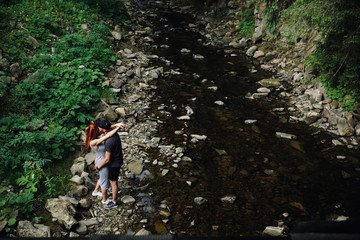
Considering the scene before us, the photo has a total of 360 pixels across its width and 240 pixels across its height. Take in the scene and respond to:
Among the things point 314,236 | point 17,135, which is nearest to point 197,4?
point 17,135

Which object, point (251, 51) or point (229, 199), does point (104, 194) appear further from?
point (251, 51)

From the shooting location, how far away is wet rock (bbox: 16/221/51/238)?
3869 mm

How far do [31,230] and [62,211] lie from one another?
589mm

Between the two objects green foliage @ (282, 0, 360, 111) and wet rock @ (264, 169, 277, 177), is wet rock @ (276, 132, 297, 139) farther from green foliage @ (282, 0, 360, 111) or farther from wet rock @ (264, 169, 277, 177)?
green foliage @ (282, 0, 360, 111)

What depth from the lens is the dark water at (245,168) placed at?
4.90m

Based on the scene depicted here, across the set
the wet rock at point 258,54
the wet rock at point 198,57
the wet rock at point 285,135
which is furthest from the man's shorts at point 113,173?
the wet rock at point 258,54

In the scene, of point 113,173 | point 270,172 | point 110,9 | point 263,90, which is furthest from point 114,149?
point 110,9

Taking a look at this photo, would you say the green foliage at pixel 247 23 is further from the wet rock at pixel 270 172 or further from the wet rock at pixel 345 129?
the wet rock at pixel 270 172

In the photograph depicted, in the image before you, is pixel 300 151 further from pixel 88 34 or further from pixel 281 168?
pixel 88 34

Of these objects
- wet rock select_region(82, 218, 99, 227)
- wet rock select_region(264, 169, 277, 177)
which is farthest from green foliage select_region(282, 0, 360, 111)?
wet rock select_region(82, 218, 99, 227)

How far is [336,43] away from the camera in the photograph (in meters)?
7.49

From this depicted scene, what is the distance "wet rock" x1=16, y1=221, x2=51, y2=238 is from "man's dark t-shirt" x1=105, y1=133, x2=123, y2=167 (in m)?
1.49

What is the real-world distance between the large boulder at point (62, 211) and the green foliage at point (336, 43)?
306 inches

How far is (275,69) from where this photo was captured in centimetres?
1114
